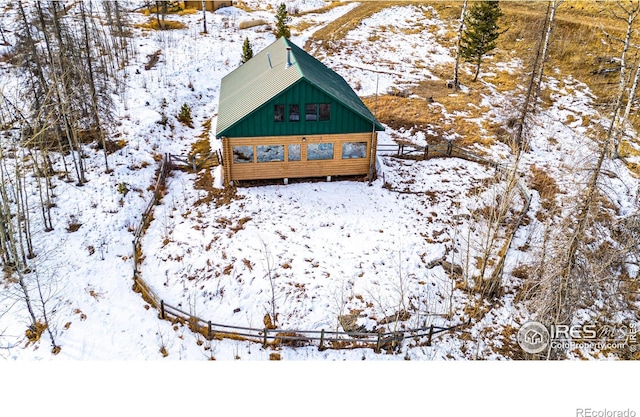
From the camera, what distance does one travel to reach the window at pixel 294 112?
2288 cm

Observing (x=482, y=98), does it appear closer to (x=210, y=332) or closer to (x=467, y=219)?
(x=467, y=219)

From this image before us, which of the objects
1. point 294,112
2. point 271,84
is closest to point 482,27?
point 271,84

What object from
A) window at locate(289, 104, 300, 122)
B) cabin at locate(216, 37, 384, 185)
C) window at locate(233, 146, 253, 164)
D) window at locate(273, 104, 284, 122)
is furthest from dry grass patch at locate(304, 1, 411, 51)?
window at locate(233, 146, 253, 164)

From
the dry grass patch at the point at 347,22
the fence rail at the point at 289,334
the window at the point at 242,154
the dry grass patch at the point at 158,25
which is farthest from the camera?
the dry grass patch at the point at 347,22

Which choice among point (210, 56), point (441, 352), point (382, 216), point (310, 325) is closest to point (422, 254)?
point (382, 216)

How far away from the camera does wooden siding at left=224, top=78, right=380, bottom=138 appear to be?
22.5 metres

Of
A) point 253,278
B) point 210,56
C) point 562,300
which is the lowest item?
point 253,278

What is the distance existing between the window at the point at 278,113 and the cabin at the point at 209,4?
4108cm

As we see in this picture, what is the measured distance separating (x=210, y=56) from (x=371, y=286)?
3424cm

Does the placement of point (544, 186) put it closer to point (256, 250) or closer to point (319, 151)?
point (319, 151)

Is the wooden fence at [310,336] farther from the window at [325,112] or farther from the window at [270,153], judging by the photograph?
the window at [325,112]

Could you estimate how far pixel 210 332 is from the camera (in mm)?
16125

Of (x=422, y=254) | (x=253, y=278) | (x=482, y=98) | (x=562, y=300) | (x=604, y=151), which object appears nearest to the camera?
(x=604, y=151)

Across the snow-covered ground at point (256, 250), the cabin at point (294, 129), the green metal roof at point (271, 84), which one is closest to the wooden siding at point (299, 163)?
the cabin at point (294, 129)
